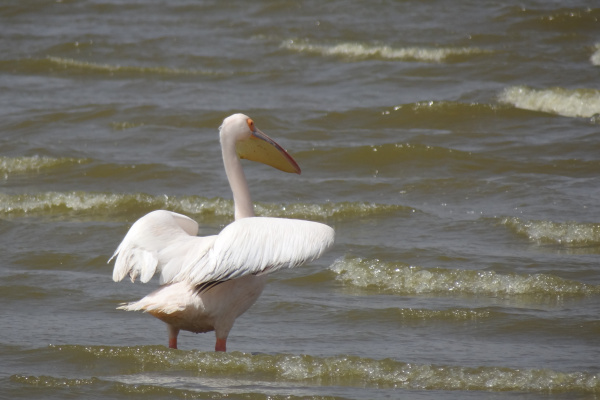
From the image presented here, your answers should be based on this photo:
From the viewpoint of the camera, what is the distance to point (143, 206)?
312 inches

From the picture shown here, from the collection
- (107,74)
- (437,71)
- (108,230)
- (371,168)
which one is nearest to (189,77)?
(107,74)

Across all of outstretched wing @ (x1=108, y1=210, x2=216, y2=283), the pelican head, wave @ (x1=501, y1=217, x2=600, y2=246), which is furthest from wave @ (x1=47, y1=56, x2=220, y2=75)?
outstretched wing @ (x1=108, y1=210, x2=216, y2=283)

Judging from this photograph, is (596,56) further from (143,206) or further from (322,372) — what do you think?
(322,372)

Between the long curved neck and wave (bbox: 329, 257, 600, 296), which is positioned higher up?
the long curved neck

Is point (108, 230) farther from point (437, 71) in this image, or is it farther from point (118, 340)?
point (437, 71)

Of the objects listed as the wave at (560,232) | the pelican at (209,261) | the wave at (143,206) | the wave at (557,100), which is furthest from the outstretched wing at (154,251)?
the wave at (557,100)

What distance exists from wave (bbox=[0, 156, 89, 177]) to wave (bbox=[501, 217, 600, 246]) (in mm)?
4113

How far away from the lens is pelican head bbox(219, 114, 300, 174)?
5281 mm

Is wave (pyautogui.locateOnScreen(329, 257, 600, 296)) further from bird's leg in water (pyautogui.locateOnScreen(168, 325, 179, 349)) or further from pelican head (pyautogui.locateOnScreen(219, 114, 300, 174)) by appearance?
bird's leg in water (pyautogui.locateOnScreen(168, 325, 179, 349))

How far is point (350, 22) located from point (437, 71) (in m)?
3.04

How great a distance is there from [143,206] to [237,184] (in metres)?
2.88

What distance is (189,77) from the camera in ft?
41.5

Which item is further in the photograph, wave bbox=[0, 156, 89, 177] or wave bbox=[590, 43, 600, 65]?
wave bbox=[590, 43, 600, 65]

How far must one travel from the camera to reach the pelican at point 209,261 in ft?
14.6
